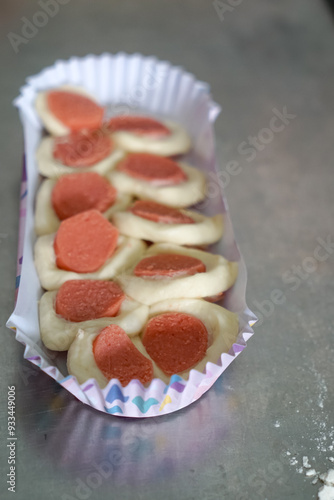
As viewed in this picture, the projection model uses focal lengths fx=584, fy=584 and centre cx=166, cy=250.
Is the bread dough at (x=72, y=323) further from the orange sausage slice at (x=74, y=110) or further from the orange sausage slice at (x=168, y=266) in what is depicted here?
the orange sausage slice at (x=74, y=110)

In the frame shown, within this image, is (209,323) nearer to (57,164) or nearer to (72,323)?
(72,323)

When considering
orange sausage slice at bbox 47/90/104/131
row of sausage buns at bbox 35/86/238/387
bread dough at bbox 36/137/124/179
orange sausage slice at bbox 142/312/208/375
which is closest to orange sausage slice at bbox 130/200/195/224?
row of sausage buns at bbox 35/86/238/387

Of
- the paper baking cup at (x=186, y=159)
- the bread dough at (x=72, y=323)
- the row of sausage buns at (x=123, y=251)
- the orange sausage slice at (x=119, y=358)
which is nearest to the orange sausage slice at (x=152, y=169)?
the row of sausage buns at (x=123, y=251)

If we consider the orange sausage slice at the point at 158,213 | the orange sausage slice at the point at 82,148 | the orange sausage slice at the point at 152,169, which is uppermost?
the orange sausage slice at the point at 152,169

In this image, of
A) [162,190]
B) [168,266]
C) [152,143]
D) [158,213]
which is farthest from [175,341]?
[152,143]

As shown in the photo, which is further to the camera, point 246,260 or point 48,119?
point 48,119

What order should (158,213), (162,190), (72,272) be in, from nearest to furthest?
(72,272), (158,213), (162,190)
